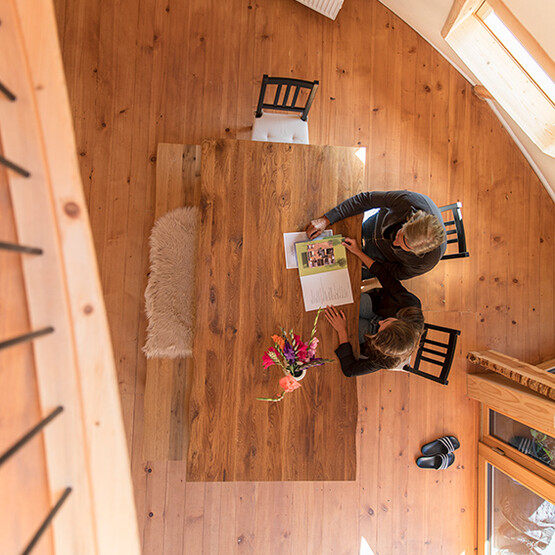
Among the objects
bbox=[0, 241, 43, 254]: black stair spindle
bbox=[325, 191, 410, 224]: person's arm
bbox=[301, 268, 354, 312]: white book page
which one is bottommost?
bbox=[301, 268, 354, 312]: white book page

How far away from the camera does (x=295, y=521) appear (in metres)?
2.44

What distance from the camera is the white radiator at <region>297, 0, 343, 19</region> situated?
8.16 ft

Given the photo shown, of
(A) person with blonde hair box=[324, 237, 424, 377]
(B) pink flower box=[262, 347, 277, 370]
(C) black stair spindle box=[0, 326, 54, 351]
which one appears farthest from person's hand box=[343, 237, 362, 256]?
(C) black stair spindle box=[0, 326, 54, 351]

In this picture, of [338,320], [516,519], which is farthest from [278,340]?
[516,519]

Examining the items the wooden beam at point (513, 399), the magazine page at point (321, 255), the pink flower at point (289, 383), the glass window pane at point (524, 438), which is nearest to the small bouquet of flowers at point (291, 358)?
the pink flower at point (289, 383)

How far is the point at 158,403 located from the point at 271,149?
146 centimetres

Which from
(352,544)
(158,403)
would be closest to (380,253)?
(158,403)

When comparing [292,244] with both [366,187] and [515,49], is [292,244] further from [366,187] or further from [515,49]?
[515,49]

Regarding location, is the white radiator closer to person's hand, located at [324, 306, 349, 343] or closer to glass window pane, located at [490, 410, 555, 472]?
person's hand, located at [324, 306, 349, 343]

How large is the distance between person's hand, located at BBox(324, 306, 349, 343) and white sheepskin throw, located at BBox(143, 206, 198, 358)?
75 cm

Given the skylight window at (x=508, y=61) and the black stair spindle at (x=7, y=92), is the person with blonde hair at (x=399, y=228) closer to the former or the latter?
the skylight window at (x=508, y=61)

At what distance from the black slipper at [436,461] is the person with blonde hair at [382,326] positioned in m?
1.12

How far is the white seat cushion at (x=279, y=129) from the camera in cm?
217

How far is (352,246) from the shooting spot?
5.92 ft
